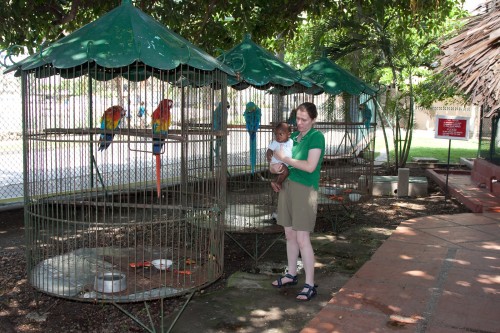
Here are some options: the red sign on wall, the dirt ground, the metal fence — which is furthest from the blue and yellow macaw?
the red sign on wall

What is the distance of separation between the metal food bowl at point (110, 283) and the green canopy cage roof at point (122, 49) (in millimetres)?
1643

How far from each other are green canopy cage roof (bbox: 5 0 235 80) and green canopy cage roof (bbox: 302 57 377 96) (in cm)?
371

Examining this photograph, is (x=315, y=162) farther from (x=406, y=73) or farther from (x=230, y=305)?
(x=406, y=73)

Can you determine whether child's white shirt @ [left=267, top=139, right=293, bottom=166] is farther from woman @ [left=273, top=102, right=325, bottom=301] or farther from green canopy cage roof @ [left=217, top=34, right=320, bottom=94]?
green canopy cage roof @ [left=217, top=34, right=320, bottom=94]

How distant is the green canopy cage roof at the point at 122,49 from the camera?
3723 millimetres

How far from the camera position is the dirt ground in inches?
170

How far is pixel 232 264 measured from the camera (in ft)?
19.8

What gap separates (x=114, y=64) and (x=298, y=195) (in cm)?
201

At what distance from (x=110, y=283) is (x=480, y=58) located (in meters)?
3.15

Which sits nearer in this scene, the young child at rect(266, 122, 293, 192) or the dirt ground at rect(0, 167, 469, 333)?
the dirt ground at rect(0, 167, 469, 333)

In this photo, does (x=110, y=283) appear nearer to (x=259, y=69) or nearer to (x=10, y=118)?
(x=259, y=69)

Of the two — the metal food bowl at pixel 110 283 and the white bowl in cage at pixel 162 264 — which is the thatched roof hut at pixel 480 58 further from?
the metal food bowl at pixel 110 283

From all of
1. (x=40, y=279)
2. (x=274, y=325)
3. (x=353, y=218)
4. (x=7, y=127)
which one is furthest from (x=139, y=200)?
(x=274, y=325)

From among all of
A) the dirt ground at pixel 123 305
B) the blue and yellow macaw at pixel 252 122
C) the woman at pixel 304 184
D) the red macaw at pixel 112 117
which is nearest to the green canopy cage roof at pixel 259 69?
the blue and yellow macaw at pixel 252 122
